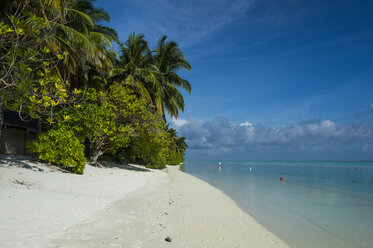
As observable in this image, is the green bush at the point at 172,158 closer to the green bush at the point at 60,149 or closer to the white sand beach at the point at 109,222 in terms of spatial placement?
the green bush at the point at 60,149

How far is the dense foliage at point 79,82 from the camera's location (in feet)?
13.4

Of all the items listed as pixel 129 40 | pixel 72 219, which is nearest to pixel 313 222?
pixel 72 219

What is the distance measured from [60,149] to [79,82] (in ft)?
24.6

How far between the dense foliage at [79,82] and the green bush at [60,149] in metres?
0.04

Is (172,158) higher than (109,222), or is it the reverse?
(172,158)

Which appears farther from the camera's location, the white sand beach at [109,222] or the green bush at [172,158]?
the green bush at [172,158]

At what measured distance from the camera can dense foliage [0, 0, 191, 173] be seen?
160 inches

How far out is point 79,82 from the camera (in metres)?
15.9

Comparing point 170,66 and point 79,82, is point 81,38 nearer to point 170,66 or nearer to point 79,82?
point 79,82

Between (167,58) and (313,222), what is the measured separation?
64.0ft

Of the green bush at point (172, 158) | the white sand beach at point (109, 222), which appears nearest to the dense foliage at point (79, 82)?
the white sand beach at point (109, 222)

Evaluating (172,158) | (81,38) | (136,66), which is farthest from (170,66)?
(172,158)

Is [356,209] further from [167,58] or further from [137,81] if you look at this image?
[167,58]

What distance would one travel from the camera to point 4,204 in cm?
473
